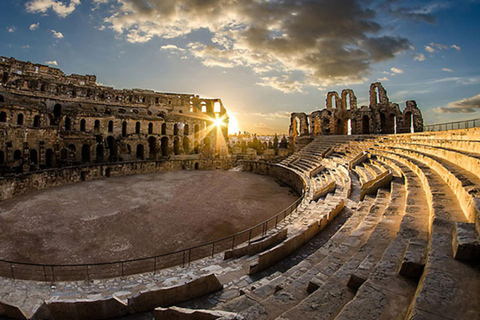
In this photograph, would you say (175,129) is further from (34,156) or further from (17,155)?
(17,155)

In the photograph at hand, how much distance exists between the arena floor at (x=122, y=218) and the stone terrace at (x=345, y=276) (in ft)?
7.64

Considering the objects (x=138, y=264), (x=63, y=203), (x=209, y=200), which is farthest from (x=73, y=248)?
(x=209, y=200)

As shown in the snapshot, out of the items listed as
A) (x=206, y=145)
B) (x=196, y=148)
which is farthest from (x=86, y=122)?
(x=206, y=145)

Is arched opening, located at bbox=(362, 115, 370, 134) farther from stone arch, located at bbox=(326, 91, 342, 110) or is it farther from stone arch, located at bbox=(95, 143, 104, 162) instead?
stone arch, located at bbox=(95, 143, 104, 162)

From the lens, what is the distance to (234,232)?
9719 millimetres

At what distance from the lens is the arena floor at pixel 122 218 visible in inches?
318

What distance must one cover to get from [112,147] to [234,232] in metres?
22.7

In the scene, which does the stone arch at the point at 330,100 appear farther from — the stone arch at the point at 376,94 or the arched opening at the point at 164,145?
the arched opening at the point at 164,145

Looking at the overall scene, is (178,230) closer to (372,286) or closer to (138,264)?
(138,264)

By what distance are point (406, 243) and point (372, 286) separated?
139 centimetres

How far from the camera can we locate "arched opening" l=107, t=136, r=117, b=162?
26.2 m

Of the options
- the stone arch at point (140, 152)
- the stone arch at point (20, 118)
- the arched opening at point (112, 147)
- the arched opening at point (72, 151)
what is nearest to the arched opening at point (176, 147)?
the stone arch at point (140, 152)

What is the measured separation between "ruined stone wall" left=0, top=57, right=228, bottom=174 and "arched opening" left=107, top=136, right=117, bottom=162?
58 millimetres

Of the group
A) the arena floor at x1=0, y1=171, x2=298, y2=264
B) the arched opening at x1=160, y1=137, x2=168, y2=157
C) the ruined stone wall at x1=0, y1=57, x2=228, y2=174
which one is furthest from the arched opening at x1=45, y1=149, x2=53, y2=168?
the arched opening at x1=160, y1=137, x2=168, y2=157
